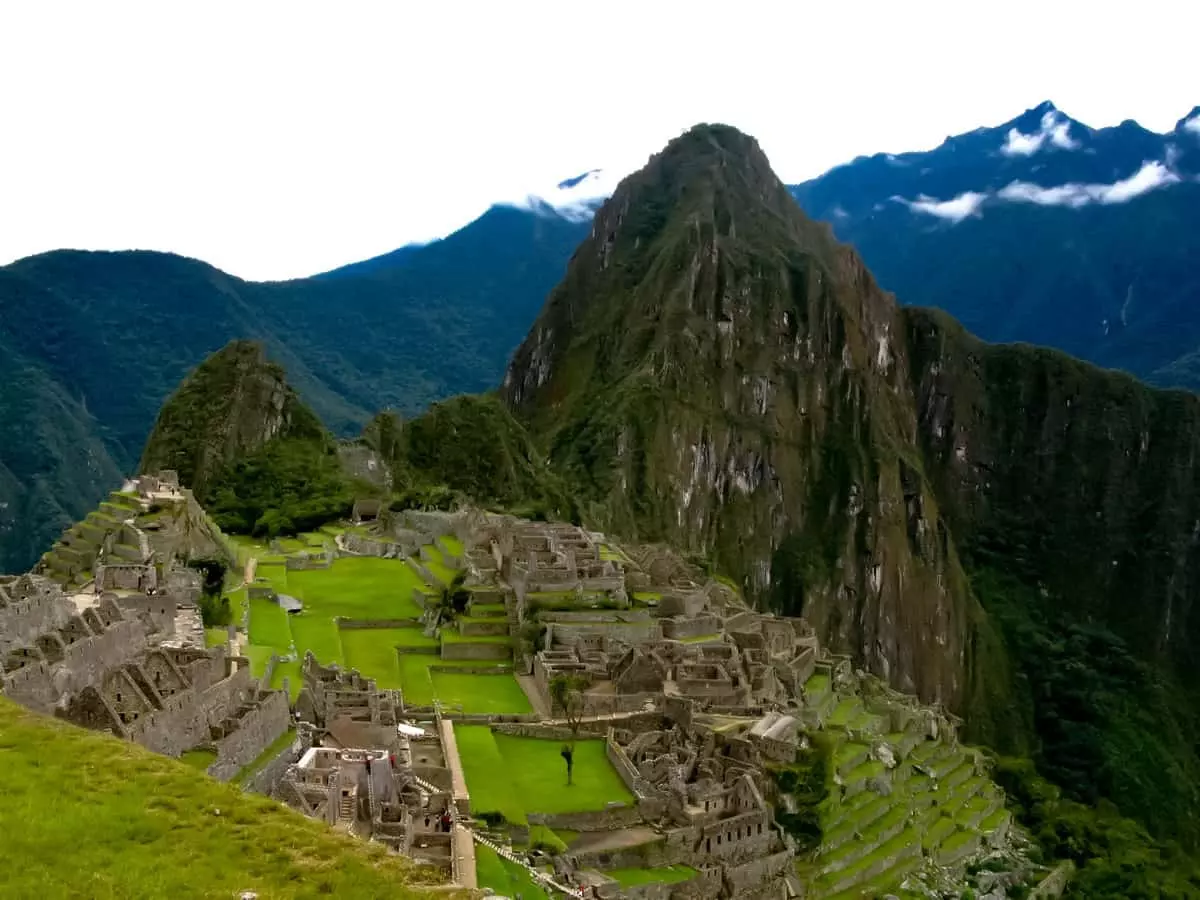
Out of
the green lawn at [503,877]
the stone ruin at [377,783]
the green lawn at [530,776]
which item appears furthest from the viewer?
the green lawn at [530,776]

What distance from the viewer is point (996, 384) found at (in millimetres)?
177000

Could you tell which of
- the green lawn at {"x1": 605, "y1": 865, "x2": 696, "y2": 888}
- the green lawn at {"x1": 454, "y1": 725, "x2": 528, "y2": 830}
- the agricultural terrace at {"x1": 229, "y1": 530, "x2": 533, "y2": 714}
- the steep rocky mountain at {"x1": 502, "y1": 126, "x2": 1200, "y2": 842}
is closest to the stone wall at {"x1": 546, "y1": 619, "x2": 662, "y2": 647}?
the agricultural terrace at {"x1": 229, "y1": 530, "x2": 533, "y2": 714}

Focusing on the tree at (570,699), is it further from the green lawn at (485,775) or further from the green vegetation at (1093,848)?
the green vegetation at (1093,848)

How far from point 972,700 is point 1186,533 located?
55.1 meters

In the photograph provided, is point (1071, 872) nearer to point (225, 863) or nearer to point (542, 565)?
point (542, 565)

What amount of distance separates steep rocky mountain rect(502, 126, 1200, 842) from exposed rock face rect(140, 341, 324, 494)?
88.6 ft

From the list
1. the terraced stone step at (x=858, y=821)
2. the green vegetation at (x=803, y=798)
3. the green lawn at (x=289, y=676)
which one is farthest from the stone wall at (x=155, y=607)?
the terraced stone step at (x=858, y=821)

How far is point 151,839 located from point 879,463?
444ft

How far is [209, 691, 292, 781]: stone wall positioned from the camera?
67.2ft

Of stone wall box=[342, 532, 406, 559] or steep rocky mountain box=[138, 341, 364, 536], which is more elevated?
steep rocky mountain box=[138, 341, 364, 536]

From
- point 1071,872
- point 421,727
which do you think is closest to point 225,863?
point 421,727

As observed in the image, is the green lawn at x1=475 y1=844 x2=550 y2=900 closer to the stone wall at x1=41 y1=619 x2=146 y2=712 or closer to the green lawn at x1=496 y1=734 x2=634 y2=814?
the green lawn at x1=496 y1=734 x2=634 y2=814

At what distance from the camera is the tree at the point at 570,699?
30719 millimetres

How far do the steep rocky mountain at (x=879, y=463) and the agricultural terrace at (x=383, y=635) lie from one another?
50.4 m
